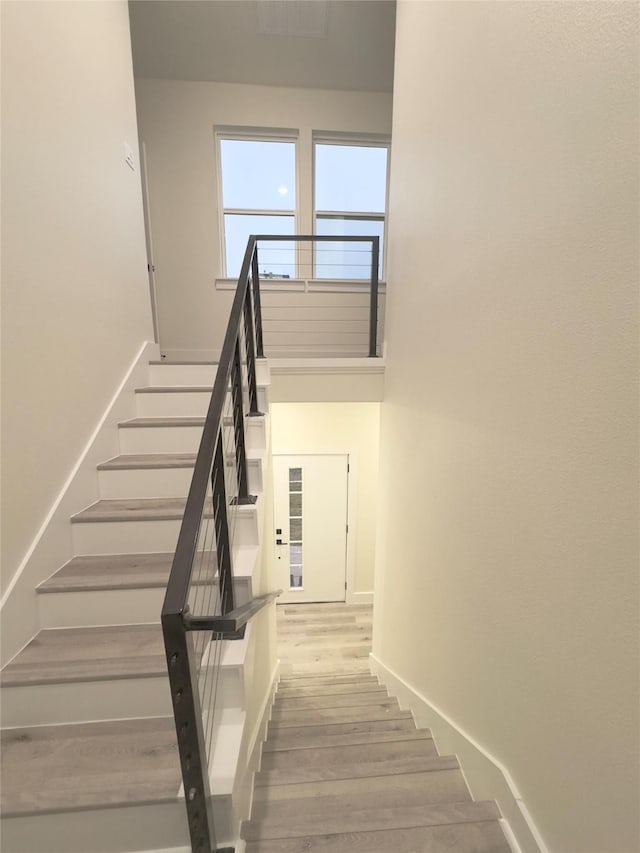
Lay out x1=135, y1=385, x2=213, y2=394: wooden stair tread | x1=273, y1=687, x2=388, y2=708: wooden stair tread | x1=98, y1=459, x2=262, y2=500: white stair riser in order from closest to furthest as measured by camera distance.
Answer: x1=98, y1=459, x2=262, y2=500: white stair riser < x1=273, y1=687, x2=388, y2=708: wooden stair tread < x1=135, y1=385, x2=213, y2=394: wooden stair tread

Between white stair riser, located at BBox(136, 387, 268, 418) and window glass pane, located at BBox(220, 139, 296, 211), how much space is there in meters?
2.76

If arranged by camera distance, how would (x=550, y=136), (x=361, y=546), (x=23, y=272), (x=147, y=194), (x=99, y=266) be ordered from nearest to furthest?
(x=550, y=136), (x=23, y=272), (x=99, y=266), (x=147, y=194), (x=361, y=546)

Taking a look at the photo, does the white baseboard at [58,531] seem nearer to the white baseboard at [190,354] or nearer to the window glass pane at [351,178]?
the white baseboard at [190,354]

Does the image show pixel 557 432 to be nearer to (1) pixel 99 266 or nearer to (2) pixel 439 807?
(2) pixel 439 807

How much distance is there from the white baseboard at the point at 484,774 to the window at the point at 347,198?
4064mm

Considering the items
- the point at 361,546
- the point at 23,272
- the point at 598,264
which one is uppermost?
the point at 23,272

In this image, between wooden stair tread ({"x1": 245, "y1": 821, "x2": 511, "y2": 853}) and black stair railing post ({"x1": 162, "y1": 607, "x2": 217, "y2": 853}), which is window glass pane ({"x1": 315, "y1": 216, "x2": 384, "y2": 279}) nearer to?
black stair railing post ({"x1": 162, "y1": 607, "x2": 217, "y2": 853})

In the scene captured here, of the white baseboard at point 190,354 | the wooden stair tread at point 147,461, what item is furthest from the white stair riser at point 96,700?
the white baseboard at point 190,354

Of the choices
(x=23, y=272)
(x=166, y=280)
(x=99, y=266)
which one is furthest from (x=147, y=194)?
(x=23, y=272)

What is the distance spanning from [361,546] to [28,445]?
4.07 metres

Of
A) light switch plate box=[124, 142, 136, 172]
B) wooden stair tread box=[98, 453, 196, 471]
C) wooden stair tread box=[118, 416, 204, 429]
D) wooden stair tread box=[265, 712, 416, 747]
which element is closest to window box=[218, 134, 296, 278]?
light switch plate box=[124, 142, 136, 172]

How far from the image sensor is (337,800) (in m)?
1.50

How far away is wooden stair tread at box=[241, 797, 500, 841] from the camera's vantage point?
1328mm

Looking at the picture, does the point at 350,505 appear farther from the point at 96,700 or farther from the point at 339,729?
the point at 96,700
